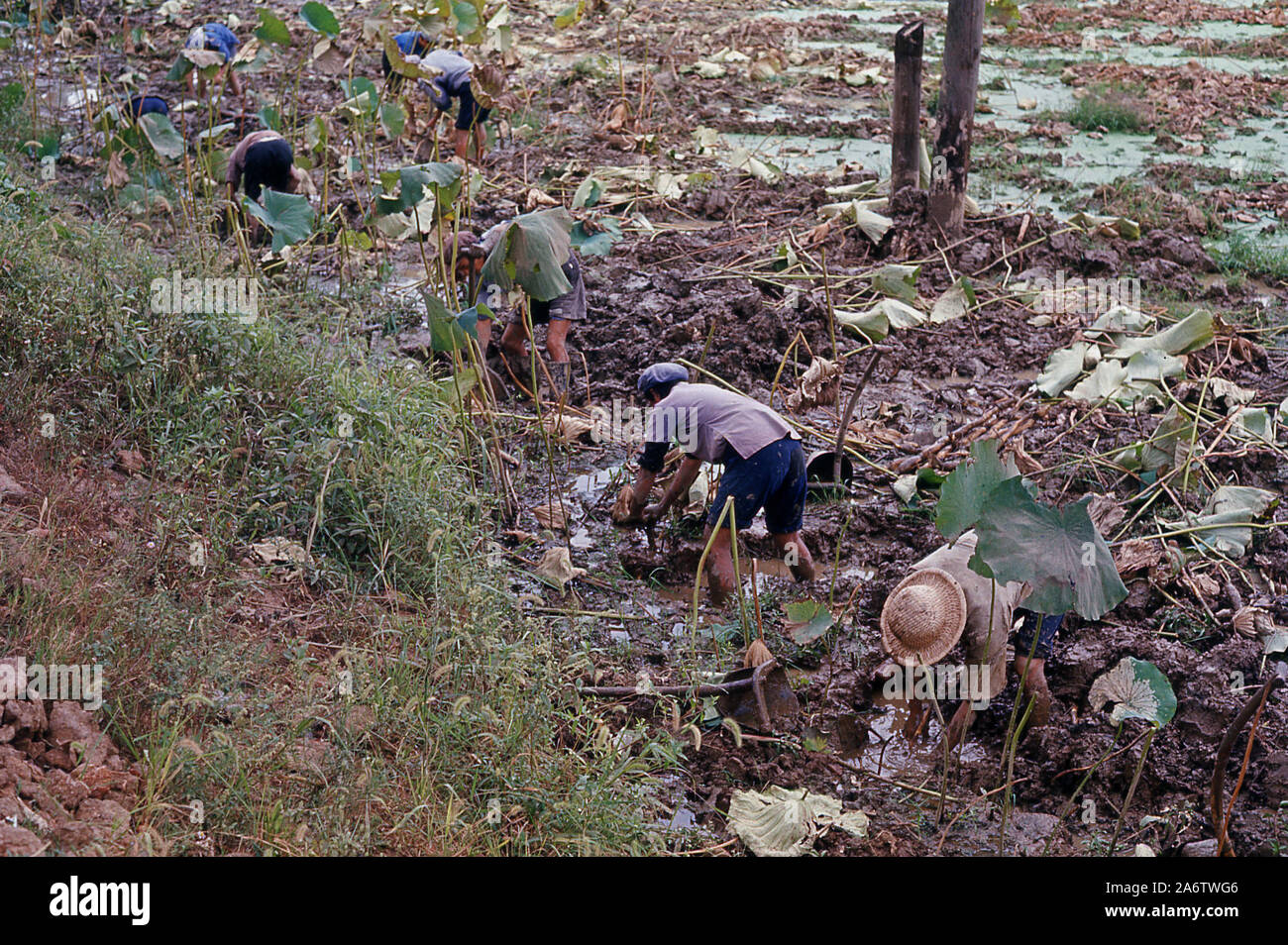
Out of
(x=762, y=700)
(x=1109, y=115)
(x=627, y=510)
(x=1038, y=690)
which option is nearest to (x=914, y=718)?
(x=1038, y=690)

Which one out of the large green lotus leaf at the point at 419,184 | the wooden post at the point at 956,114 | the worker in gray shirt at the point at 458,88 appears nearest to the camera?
the large green lotus leaf at the point at 419,184

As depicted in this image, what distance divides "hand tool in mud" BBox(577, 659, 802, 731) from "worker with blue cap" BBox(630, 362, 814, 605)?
85 centimetres

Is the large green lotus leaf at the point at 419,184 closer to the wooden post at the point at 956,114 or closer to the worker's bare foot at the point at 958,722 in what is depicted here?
the worker's bare foot at the point at 958,722

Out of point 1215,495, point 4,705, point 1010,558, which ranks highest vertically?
point 1010,558

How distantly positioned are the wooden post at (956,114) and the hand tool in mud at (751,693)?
16.6 ft

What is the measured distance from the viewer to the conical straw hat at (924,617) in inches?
168

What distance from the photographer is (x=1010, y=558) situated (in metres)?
3.30

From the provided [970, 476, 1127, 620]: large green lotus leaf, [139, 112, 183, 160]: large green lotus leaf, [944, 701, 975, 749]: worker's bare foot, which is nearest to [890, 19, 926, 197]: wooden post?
[139, 112, 183, 160]: large green lotus leaf

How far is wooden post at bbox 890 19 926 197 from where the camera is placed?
28.5 ft

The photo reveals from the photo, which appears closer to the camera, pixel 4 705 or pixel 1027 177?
pixel 4 705

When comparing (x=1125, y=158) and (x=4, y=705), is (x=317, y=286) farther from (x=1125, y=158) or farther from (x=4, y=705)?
(x=1125, y=158)

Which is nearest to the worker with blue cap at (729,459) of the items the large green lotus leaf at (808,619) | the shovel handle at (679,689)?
the large green lotus leaf at (808,619)

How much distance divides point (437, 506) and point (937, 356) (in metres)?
3.59
